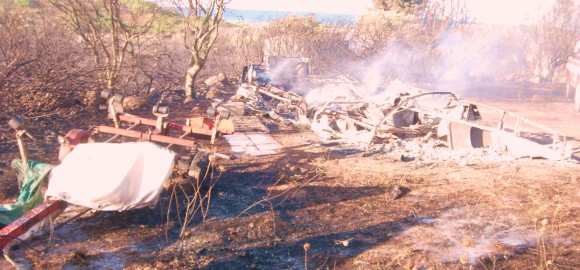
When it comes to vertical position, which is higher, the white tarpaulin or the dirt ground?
the white tarpaulin

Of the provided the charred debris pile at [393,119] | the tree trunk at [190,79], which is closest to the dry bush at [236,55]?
the charred debris pile at [393,119]

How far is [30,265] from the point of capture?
12.1 feet

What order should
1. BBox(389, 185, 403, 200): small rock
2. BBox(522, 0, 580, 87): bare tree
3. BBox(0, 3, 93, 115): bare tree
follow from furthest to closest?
BBox(522, 0, 580, 87): bare tree → BBox(0, 3, 93, 115): bare tree → BBox(389, 185, 403, 200): small rock

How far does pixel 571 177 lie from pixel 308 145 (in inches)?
179

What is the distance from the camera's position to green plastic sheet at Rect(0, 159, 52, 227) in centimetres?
396

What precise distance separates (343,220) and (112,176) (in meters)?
2.58

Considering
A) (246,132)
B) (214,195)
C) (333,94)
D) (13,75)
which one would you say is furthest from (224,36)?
(214,195)

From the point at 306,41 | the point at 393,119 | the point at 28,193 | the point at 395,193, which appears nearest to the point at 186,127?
the point at 28,193

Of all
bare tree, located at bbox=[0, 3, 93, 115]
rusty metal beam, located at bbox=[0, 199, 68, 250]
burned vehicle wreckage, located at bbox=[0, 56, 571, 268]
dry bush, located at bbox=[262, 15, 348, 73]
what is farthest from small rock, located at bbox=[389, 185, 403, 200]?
dry bush, located at bbox=[262, 15, 348, 73]

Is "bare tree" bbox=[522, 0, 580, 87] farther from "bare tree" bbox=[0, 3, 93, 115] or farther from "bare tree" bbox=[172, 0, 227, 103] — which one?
"bare tree" bbox=[0, 3, 93, 115]

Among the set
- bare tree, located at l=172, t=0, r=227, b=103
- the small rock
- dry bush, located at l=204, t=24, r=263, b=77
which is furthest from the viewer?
dry bush, located at l=204, t=24, r=263, b=77

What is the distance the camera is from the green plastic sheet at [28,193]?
13.0 feet

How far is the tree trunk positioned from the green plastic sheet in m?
7.93

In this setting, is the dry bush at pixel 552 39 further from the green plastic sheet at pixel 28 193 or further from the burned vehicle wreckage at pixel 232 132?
the green plastic sheet at pixel 28 193
